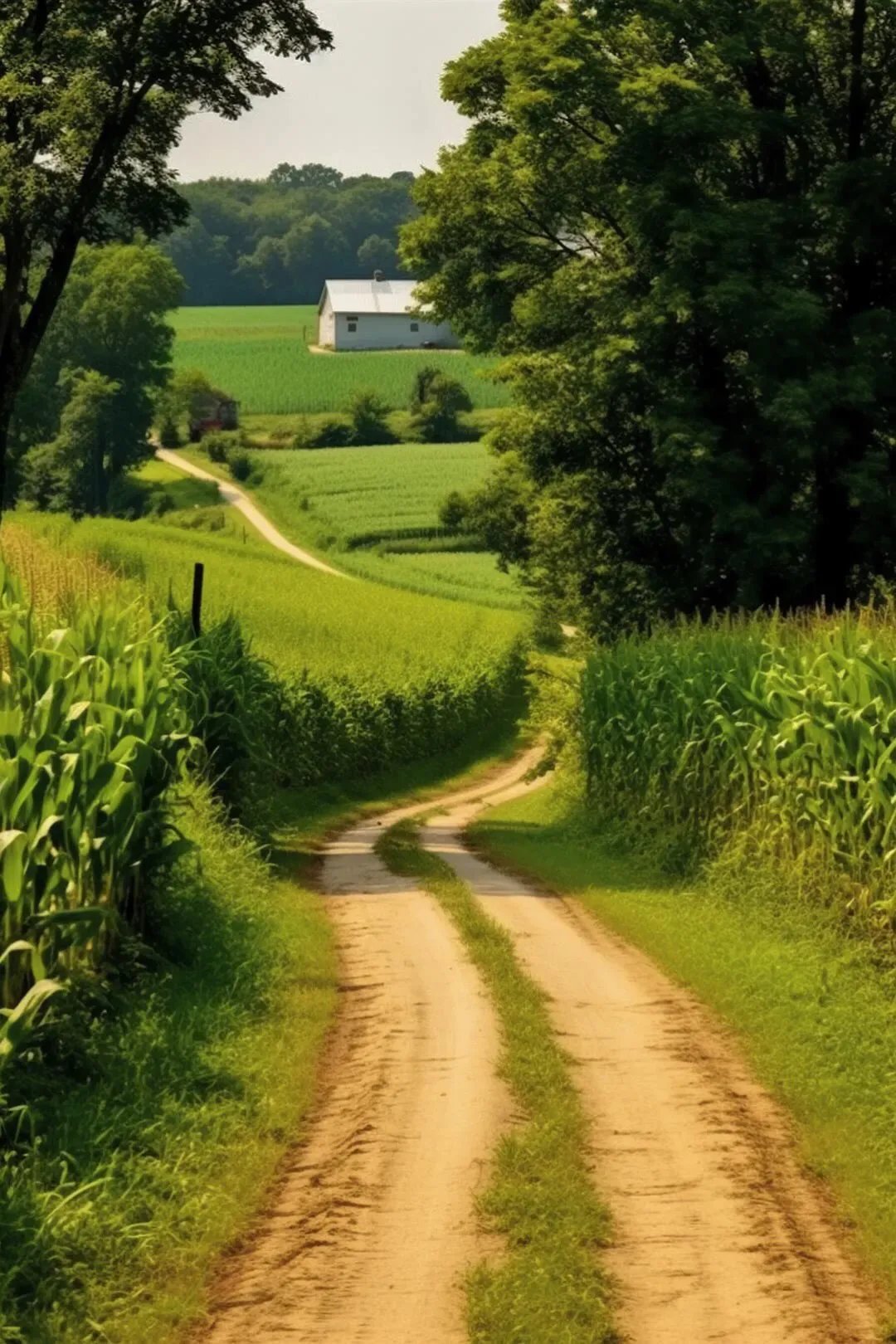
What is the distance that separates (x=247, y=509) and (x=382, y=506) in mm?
8838

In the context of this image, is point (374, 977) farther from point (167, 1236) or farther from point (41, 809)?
point (167, 1236)

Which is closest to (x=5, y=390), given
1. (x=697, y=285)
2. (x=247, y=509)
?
(x=697, y=285)

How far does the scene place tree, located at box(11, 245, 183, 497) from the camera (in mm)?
99375

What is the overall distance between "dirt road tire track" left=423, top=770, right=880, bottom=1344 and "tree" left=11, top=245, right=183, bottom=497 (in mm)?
87805

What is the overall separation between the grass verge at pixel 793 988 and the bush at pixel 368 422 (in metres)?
94.8

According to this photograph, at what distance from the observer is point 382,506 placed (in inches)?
3474

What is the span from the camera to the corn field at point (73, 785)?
1043 centimetres

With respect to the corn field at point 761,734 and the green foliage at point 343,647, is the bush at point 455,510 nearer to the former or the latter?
the green foliage at point 343,647

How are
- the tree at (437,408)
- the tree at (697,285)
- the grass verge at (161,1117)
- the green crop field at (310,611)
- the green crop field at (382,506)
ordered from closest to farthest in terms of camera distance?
the grass verge at (161,1117) → the tree at (697,285) → the green crop field at (310,611) → the green crop field at (382,506) → the tree at (437,408)

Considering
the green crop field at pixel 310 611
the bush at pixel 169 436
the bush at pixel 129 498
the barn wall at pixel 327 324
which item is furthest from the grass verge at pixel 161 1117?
the barn wall at pixel 327 324

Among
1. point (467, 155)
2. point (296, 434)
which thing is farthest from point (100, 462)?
point (467, 155)

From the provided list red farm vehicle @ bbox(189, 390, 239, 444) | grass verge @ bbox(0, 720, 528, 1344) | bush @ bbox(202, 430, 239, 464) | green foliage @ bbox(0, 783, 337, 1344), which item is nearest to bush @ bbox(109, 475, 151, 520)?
bush @ bbox(202, 430, 239, 464)

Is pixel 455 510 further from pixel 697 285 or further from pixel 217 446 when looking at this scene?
pixel 217 446

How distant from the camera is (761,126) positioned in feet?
107
